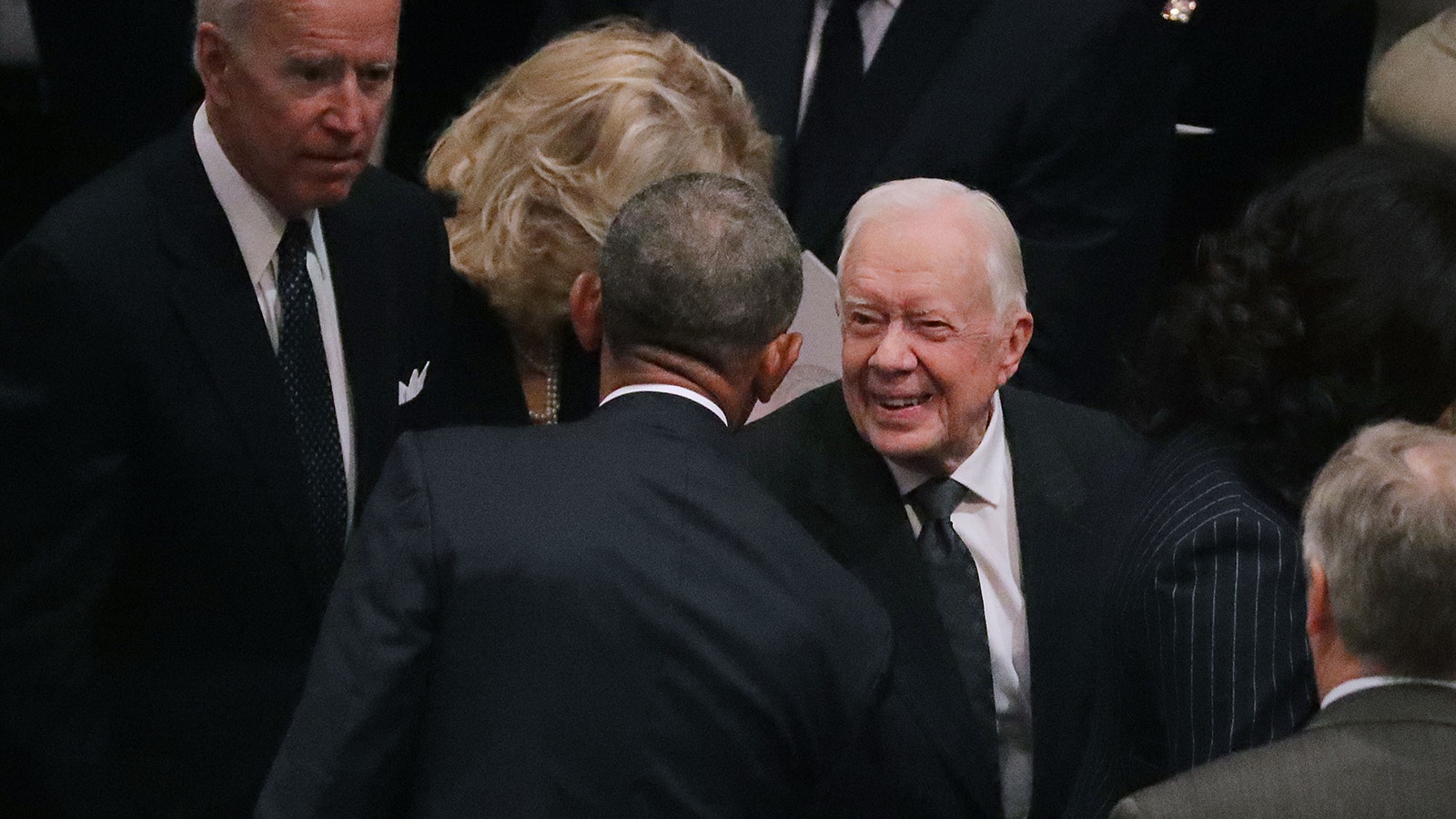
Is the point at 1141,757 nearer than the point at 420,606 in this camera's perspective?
No

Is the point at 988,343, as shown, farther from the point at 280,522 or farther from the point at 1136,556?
the point at 280,522

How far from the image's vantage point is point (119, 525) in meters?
2.55

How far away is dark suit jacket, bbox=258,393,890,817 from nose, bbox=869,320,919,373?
0.48 m

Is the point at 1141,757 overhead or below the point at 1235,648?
below

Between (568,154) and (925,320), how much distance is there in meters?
0.66

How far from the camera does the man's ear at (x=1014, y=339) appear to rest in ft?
8.73

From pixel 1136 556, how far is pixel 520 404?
113cm

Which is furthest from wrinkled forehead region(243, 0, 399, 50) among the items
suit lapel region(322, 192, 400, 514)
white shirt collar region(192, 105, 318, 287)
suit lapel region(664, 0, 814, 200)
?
suit lapel region(664, 0, 814, 200)

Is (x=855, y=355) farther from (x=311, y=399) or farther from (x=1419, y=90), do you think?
(x=1419, y=90)

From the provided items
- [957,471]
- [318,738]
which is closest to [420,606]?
[318,738]

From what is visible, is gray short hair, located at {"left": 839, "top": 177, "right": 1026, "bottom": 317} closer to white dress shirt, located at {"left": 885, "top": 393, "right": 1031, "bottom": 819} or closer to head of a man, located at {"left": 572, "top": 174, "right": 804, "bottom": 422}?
white dress shirt, located at {"left": 885, "top": 393, "right": 1031, "bottom": 819}

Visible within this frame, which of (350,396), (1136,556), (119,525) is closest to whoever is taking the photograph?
(1136,556)

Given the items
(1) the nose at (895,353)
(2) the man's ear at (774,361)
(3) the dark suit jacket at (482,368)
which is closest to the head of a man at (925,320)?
(1) the nose at (895,353)

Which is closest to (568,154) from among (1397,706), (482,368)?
(482,368)
